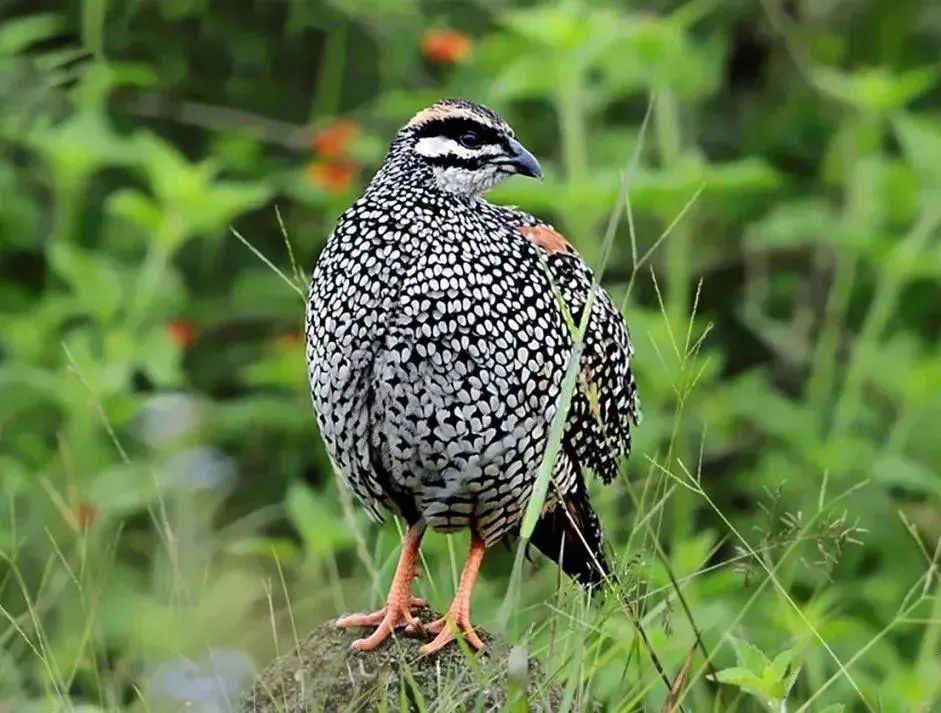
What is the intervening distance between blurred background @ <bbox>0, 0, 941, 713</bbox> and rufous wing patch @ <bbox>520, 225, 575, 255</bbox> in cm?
84

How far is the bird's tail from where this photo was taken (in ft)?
14.2

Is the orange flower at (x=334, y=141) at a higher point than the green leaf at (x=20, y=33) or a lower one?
lower

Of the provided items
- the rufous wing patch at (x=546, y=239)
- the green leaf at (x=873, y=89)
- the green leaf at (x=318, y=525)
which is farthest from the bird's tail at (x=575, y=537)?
the green leaf at (x=873, y=89)

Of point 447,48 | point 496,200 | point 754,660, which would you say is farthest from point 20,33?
point 754,660

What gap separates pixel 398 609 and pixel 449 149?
3.17 ft

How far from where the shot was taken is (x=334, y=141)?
7547 mm

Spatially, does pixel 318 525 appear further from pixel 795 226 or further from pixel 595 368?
pixel 795 226

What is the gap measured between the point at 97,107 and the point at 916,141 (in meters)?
3.14

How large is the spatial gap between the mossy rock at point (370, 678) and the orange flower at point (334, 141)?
3.66m

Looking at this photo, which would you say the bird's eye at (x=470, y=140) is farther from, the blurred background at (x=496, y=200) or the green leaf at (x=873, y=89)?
the green leaf at (x=873, y=89)

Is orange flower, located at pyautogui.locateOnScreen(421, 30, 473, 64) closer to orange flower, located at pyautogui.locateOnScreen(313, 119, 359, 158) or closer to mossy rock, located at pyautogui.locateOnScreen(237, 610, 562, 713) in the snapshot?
orange flower, located at pyautogui.locateOnScreen(313, 119, 359, 158)

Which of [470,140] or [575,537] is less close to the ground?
[470,140]

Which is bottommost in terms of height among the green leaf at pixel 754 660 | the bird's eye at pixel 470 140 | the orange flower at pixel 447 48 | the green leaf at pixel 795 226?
the green leaf at pixel 795 226

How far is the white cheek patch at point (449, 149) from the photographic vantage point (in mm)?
4145
